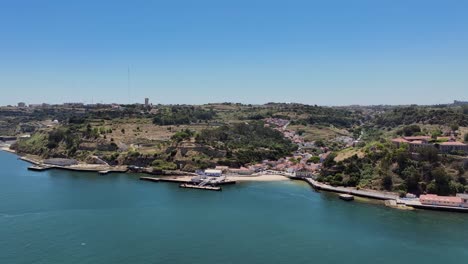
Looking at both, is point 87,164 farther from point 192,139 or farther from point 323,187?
point 323,187

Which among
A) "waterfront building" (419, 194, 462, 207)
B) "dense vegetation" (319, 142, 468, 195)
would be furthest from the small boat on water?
"waterfront building" (419, 194, 462, 207)

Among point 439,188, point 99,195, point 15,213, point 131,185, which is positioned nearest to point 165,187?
point 131,185

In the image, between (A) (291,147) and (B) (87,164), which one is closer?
(B) (87,164)

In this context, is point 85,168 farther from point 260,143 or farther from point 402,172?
point 402,172

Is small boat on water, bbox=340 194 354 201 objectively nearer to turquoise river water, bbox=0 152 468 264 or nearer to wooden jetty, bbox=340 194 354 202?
wooden jetty, bbox=340 194 354 202

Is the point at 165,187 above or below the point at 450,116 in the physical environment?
below

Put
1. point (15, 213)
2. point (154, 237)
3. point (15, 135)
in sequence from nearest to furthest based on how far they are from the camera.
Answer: point (154, 237)
point (15, 213)
point (15, 135)

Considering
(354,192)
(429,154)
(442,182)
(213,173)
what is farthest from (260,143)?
(442,182)

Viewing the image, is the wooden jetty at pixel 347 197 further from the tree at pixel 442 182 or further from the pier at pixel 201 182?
the pier at pixel 201 182

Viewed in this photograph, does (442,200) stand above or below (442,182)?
below
